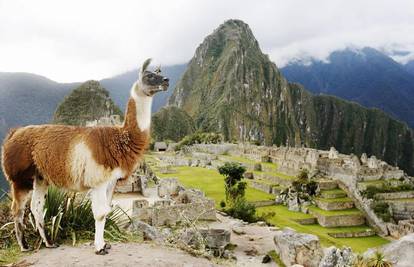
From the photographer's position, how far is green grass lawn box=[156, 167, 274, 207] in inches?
1064

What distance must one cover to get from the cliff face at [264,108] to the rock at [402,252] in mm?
121931

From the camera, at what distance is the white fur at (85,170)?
446 centimetres

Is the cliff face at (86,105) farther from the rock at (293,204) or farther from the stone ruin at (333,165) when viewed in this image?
the rock at (293,204)

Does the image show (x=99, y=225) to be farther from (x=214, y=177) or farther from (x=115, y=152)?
(x=214, y=177)

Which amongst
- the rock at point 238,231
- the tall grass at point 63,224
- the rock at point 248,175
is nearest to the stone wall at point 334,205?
the rock at point 248,175

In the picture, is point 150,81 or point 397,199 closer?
point 150,81

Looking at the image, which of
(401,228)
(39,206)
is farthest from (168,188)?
(401,228)

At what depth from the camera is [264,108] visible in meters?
158

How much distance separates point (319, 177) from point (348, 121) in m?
153

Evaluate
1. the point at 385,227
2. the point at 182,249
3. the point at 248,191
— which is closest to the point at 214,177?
the point at 248,191

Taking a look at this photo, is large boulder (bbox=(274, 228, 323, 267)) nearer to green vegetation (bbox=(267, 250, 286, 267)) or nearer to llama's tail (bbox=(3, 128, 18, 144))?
green vegetation (bbox=(267, 250, 286, 267))

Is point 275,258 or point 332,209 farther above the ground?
point 275,258

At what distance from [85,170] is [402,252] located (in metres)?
5.22

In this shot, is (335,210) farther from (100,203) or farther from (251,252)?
(100,203)
